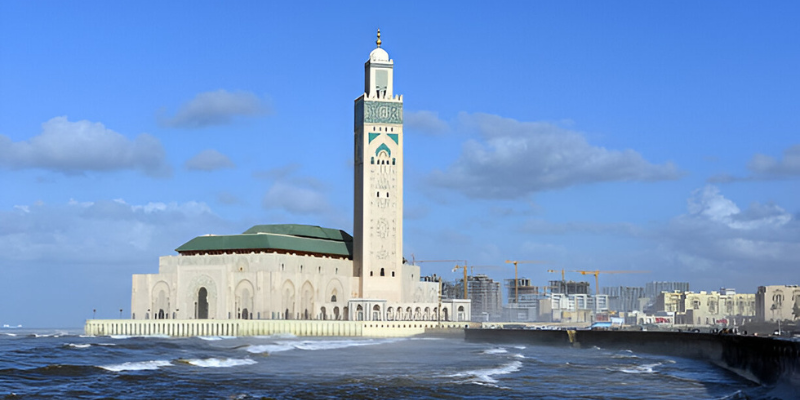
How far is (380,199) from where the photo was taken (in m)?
127

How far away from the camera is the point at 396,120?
128500mm

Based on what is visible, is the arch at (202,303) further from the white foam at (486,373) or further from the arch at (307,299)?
the white foam at (486,373)

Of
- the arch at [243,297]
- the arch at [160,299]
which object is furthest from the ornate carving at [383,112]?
the arch at [160,299]

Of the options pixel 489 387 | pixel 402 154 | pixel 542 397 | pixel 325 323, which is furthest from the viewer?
pixel 402 154

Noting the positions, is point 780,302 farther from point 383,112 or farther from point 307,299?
point 307,299

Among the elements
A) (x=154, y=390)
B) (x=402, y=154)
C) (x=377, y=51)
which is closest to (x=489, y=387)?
(x=154, y=390)

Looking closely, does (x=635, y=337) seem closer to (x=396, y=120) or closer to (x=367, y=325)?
(x=367, y=325)

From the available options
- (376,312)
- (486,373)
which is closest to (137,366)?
(486,373)

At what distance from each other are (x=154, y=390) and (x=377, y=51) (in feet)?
329

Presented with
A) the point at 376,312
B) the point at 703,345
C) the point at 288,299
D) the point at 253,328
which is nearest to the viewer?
the point at 703,345

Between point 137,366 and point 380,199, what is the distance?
7925 centimetres

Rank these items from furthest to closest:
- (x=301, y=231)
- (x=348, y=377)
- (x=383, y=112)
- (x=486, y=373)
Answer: (x=301, y=231)
(x=383, y=112)
(x=486, y=373)
(x=348, y=377)

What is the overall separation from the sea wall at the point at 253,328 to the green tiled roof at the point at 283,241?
35.3ft

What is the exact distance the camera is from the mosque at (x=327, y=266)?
11950 cm
